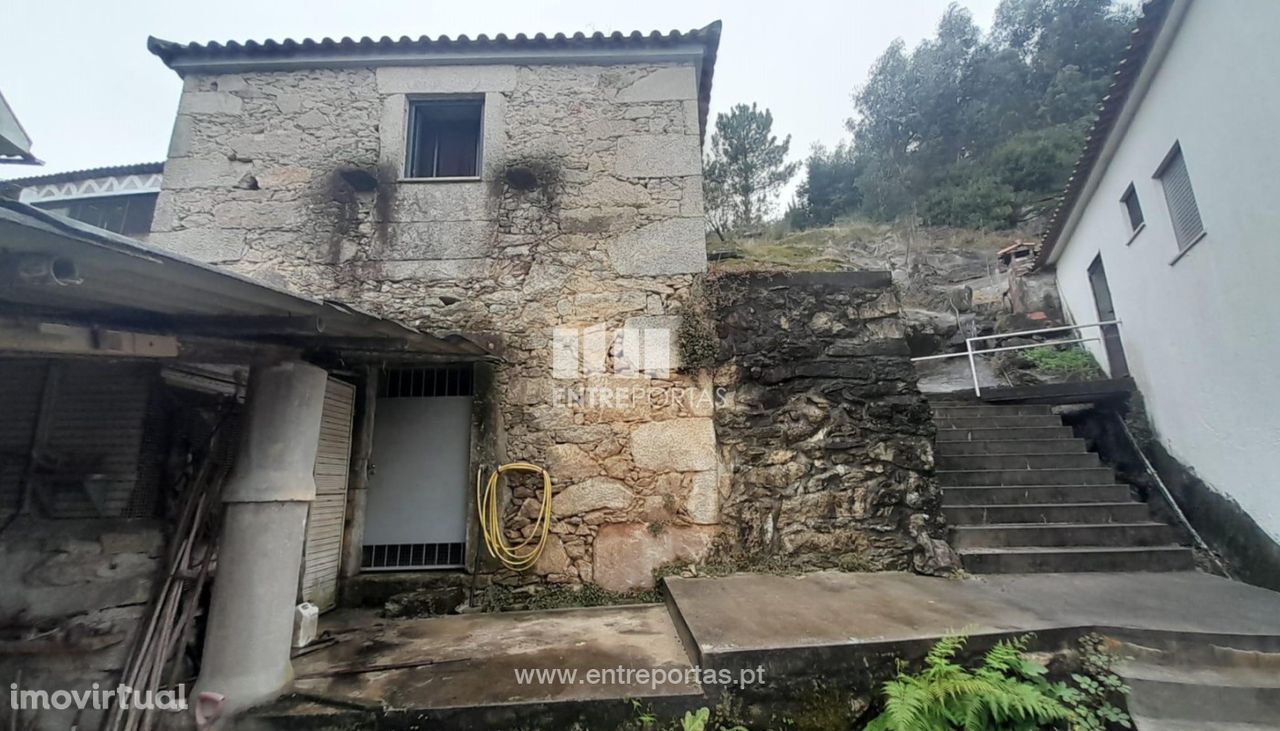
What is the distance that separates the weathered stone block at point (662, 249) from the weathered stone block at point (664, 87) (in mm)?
1296

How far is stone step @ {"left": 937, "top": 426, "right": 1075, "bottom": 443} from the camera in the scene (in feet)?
18.2

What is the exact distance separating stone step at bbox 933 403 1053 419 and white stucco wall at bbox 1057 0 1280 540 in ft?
3.25

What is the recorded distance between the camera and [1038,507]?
452cm

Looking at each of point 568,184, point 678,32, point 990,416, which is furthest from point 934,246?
point 568,184

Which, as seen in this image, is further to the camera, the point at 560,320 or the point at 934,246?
the point at 934,246

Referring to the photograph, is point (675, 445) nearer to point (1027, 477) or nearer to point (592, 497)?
point (592, 497)

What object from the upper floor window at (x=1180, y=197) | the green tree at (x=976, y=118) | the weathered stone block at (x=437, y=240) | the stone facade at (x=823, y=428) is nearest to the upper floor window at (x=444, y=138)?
the weathered stone block at (x=437, y=240)

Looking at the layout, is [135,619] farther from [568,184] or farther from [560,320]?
[568,184]

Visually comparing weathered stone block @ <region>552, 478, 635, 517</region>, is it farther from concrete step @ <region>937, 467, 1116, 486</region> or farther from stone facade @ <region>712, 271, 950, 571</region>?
concrete step @ <region>937, 467, 1116, 486</region>

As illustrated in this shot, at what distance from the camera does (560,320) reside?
4254 mm

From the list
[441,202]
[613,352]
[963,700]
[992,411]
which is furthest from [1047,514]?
[441,202]

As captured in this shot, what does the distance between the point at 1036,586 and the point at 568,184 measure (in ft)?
16.1

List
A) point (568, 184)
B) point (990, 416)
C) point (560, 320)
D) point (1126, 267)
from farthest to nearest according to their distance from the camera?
point (1126, 267) < point (990, 416) < point (568, 184) < point (560, 320)

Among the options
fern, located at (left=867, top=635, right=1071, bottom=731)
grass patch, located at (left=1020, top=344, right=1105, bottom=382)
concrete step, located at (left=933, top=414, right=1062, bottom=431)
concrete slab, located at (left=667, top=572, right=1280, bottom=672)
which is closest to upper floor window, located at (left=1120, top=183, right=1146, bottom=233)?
grass patch, located at (left=1020, top=344, right=1105, bottom=382)
